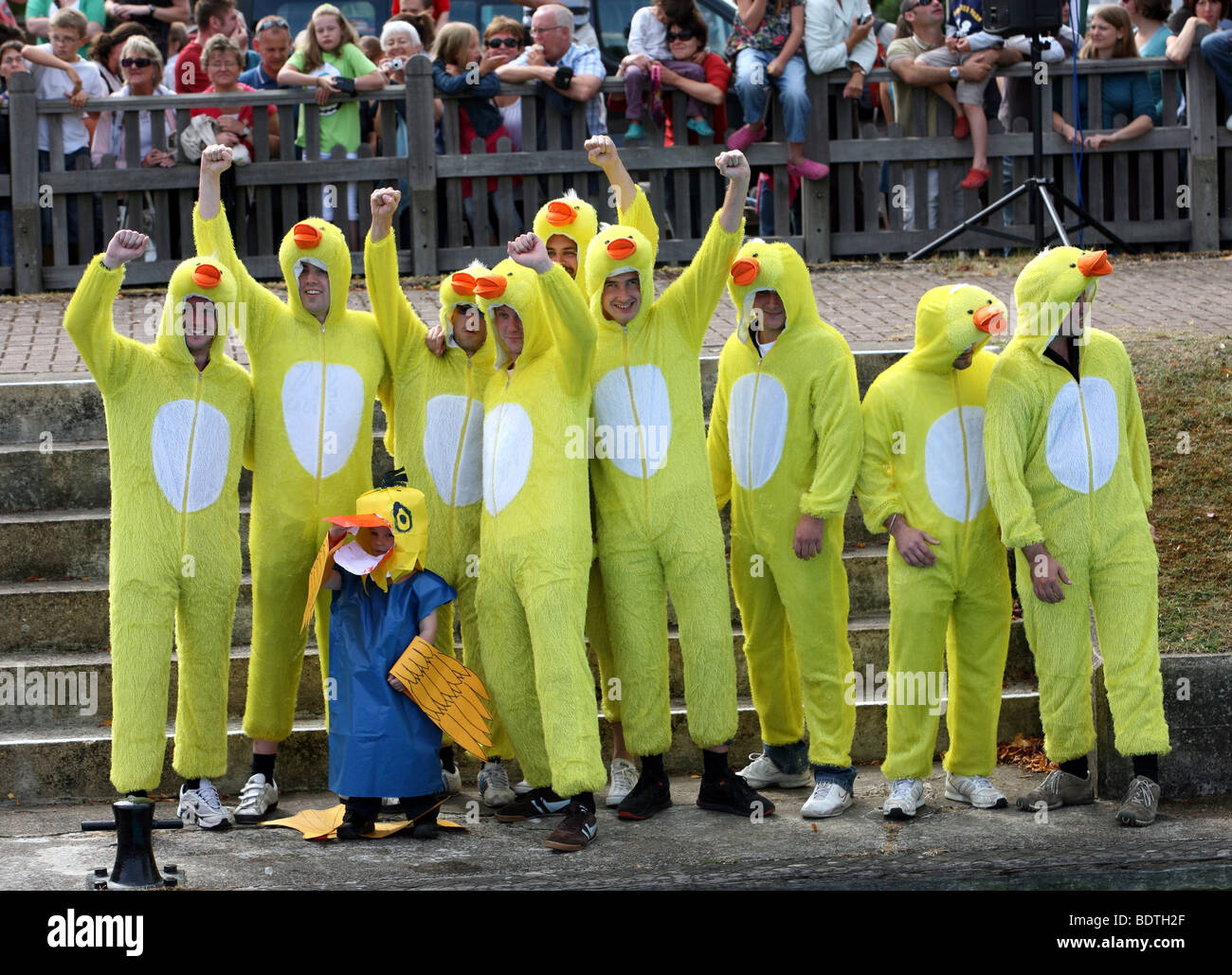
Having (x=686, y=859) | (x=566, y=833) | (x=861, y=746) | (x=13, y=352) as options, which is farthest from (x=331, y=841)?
(x=13, y=352)

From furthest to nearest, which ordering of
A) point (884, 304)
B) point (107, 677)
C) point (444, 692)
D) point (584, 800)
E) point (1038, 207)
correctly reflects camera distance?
point (1038, 207) → point (884, 304) → point (107, 677) → point (444, 692) → point (584, 800)

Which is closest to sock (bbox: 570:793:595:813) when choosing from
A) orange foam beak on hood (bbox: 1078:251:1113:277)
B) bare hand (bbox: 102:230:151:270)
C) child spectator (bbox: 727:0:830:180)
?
bare hand (bbox: 102:230:151:270)

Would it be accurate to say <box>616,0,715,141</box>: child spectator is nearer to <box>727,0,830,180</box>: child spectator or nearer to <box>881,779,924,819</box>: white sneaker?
<box>727,0,830,180</box>: child spectator

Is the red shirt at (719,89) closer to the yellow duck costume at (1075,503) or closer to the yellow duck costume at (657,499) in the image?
the yellow duck costume at (657,499)

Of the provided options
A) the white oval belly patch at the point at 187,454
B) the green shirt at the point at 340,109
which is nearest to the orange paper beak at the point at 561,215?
the white oval belly patch at the point at 187,454

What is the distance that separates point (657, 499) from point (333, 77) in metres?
5.62

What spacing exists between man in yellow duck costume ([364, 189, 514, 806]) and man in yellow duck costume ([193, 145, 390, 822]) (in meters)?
0.13

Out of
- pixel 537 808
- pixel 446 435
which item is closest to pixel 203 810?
pixel 537 808

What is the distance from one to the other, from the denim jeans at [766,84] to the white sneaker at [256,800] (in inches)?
236

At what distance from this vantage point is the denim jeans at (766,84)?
10734 mm

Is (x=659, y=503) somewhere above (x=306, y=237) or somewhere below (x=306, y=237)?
below

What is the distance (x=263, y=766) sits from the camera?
6.37 metres

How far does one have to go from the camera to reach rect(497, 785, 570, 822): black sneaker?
245 inches

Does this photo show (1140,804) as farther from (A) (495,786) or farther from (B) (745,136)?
(B) (745,136)
